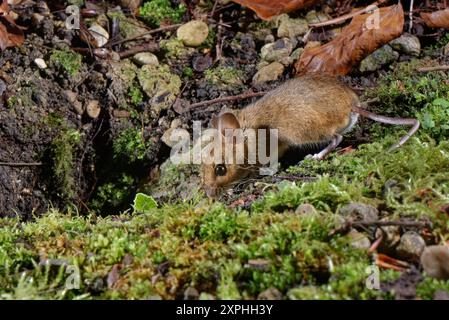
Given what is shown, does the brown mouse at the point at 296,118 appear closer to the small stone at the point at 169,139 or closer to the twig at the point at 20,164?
the small stone at the point at 169,139

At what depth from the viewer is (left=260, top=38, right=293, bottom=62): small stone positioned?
4938mm

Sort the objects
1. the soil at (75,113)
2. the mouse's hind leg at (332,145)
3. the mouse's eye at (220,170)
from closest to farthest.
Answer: the mouse's hind leg at (332,145) < the mouse's eye at (220,170) < the soil at (75,113)

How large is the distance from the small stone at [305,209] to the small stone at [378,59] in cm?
242

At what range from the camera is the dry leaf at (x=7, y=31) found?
15.7 feet

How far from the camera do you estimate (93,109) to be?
482 centimetres

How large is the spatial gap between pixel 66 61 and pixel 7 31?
0.58 metres

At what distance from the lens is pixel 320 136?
4199 millimetres

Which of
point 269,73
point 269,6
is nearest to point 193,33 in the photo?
point 269,6

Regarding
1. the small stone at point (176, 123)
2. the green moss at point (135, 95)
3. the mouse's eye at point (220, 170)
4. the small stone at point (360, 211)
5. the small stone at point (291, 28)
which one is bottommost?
the small stone at point (360, 211)

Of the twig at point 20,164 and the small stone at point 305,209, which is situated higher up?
the twig at point 20,164

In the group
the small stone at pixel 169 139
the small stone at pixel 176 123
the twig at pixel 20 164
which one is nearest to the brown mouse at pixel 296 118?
the small stone at pixel 169 139

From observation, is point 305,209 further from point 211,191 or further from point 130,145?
point 130,145

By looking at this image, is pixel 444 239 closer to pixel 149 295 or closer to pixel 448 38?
pixel 149 295

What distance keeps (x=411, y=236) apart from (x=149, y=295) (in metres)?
1.10
